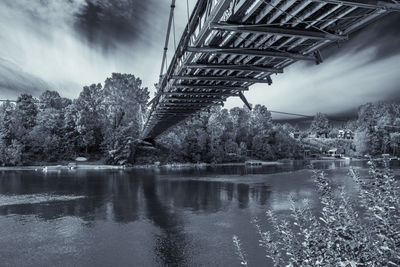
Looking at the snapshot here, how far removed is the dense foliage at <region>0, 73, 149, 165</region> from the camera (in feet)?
190

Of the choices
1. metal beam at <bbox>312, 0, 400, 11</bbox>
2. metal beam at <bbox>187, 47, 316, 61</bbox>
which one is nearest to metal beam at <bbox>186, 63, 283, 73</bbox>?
metal beam at <bbox>187, 47, 316, 61</bbox>

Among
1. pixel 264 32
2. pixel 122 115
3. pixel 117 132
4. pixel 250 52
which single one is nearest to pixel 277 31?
pixel 264 32

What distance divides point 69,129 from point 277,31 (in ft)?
211

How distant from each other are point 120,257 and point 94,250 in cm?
167

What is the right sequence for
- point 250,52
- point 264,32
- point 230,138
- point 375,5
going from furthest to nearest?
point 230,138
point 250,52
point 264,32
point 375,5

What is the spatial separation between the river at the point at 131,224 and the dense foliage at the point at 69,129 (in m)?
29.7

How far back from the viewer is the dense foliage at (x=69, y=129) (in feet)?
190

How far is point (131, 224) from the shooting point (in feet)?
59.1

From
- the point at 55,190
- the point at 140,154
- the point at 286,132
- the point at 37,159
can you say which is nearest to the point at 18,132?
the point at 37,159

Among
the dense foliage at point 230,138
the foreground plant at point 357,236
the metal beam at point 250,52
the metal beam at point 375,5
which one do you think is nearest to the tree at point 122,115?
the dense foliage at point 230,138

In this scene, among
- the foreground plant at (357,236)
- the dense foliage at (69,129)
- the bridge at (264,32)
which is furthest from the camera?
the dense foliage at (69,129)

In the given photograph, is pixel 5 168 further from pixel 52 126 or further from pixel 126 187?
pixel 126 187

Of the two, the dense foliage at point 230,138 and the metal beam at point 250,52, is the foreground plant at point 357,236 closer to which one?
the metal beam at point 250,52

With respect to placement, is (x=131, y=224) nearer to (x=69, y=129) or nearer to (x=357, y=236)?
(x=357, y=236)
